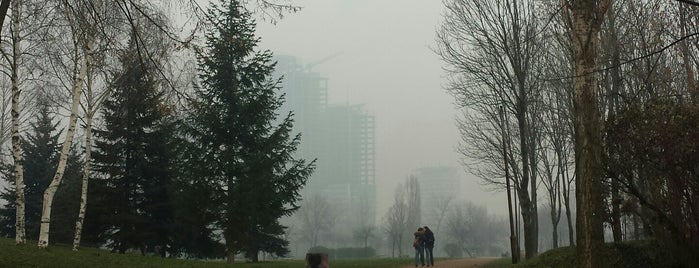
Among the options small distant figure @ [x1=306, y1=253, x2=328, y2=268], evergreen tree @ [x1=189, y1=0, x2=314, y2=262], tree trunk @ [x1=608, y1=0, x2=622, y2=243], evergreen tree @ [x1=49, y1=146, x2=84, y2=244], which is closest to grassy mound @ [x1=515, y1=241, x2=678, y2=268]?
tree trunk @ [x1=608, y1=0, x2=622, y2=243]

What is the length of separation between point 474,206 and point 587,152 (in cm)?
Result: 7618

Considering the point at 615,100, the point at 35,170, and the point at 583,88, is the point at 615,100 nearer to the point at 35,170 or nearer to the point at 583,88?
the point at 583,88

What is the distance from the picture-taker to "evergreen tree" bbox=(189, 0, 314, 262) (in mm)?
21594

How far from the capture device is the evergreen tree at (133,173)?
2461cm

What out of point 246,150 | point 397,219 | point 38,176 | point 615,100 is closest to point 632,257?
point 615,100

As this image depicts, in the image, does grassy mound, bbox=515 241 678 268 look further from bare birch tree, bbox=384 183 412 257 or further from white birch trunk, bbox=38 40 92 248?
bare birch tree, bbox=384 183 412 257

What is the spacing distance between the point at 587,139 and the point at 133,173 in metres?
21.0

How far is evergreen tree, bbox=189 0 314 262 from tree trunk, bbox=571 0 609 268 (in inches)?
546

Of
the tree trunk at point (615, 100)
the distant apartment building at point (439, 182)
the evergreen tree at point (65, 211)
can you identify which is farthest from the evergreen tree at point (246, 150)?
the distant apartment building at point (439, 182)

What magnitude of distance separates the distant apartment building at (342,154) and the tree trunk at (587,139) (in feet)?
164

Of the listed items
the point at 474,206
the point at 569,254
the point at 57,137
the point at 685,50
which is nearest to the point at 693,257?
the point at 569,254

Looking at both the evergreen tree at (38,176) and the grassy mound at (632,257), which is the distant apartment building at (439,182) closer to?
the evergreen tree at (38,176)

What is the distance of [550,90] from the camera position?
77.6ft

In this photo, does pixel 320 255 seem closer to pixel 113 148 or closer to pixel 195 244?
pixel 195 244
